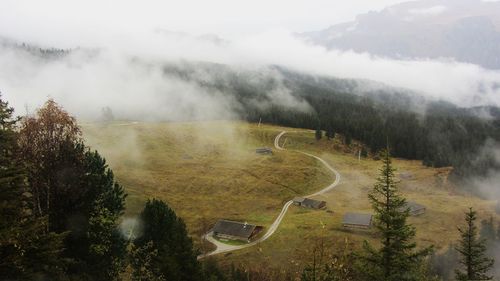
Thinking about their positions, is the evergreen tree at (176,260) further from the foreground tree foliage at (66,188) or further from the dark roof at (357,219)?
the dark roof at (357,219)

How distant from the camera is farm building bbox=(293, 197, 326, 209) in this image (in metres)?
128

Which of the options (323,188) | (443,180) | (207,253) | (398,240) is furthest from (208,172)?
(398,240)

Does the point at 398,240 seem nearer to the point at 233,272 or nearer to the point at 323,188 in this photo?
the point at 233,272

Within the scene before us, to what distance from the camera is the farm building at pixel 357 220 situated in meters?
107

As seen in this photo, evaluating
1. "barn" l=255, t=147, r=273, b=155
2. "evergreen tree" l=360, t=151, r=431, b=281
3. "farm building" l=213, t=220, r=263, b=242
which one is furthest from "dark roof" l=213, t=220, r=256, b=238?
"barn" l=255, t=147, r=273, b=155

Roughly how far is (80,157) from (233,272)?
→ 45.2 m

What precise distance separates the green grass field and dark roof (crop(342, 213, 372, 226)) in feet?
9.86

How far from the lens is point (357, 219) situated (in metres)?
110

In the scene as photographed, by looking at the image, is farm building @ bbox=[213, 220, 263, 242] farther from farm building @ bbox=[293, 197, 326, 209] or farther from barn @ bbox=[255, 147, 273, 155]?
barn @ bbox=[255, 147, 273, 155]

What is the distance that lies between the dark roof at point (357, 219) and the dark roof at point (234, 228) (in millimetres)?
24935

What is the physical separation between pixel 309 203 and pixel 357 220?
22.3 m

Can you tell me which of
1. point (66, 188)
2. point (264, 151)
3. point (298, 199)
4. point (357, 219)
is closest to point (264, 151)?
point (264, 151)

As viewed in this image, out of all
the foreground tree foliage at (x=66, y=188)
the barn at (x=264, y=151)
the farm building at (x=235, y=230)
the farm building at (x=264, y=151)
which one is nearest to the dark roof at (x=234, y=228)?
the farm building at (x=235, y=230)

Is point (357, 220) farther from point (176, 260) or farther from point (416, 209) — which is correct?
point (176, 260)
